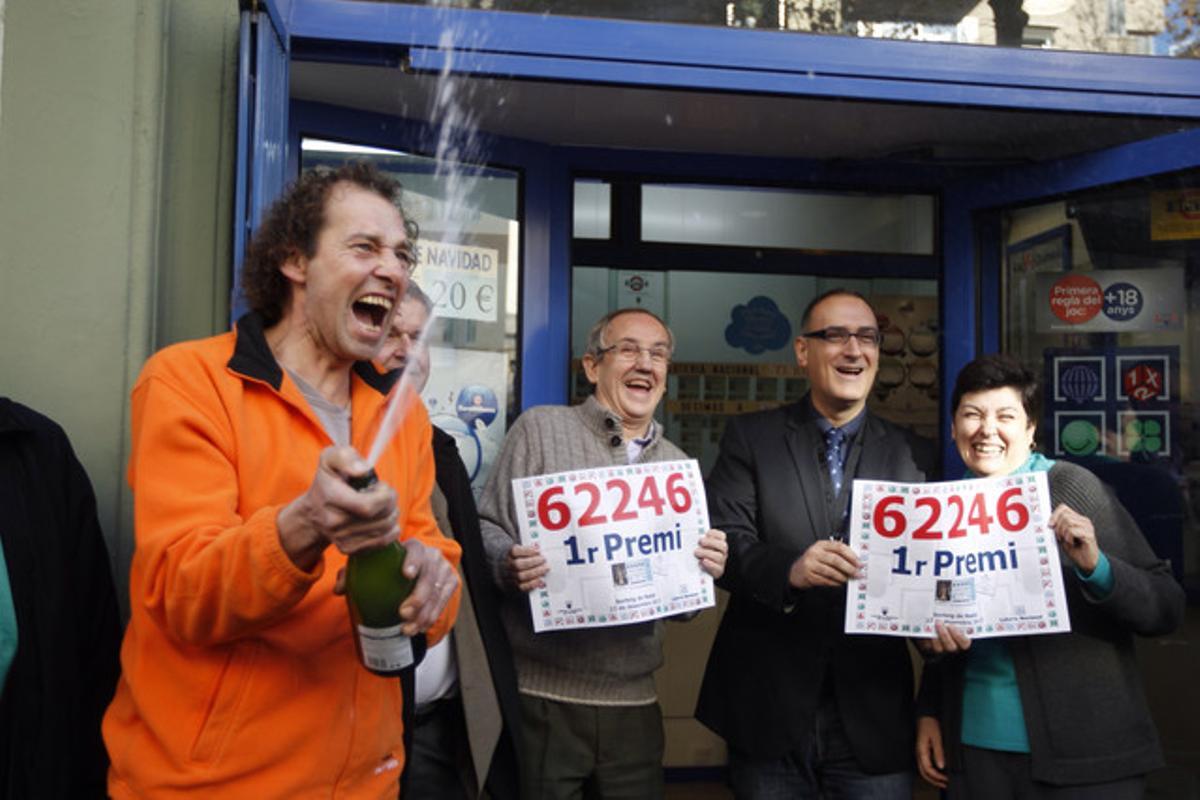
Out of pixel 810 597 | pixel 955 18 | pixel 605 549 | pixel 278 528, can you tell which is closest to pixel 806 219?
pixel 955 18

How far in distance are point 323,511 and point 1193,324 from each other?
3.93 metres

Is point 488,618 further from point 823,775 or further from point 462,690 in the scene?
point 823,775

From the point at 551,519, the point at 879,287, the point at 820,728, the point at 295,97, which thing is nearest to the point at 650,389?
the point at 551,519

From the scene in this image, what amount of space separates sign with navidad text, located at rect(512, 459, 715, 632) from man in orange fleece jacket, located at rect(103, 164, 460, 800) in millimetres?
744

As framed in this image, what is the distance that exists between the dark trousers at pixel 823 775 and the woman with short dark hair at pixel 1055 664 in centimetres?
15

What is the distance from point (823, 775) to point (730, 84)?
6.87ft

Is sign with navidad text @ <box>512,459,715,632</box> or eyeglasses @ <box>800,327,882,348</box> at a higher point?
eyeglasses @ <box>800,327,882,348</box>

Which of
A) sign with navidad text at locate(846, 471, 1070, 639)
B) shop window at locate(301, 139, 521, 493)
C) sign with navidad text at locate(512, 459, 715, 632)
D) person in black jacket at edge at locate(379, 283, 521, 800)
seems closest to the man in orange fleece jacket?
person in black jacket at edge at locate(379, 283, 521, 800)

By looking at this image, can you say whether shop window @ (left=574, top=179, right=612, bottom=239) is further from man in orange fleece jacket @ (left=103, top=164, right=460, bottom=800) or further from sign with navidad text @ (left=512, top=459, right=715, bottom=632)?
man in orange fleece jacket @ (left=103, top=164, right=460, bottom=800)

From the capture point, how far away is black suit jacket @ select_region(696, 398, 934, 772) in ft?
10.5

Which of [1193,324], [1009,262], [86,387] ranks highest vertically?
[1009,262]

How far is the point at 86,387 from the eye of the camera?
2.95 metres

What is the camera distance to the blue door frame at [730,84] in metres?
3.37

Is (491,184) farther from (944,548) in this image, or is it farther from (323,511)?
(323,511)
